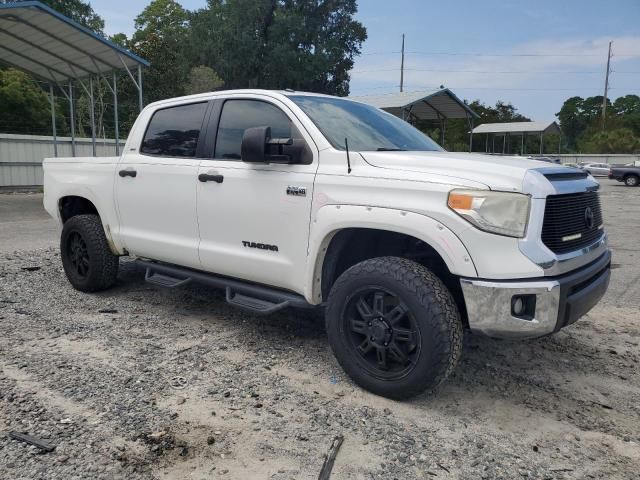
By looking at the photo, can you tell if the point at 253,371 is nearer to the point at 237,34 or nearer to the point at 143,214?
the point at 143,214

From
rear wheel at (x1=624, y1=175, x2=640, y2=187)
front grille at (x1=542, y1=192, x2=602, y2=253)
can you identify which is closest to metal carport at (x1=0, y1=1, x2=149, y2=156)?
front grille at (x1=542, y1=192, x2=602, y2=253)

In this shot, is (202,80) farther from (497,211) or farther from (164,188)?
(497,211)

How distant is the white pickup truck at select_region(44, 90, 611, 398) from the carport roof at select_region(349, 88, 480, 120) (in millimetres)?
19133

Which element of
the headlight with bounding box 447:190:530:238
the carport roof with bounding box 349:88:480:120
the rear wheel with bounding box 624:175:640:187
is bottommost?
the rear wheel with bounding box 624:175:640:187

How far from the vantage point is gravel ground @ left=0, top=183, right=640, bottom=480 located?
8.80 ft

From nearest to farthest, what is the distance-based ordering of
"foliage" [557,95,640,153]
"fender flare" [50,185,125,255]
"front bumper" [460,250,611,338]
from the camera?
"front bumper" [460,250,611,338] → "fender flare" [50,185,125,255] → "foliage" [557,95,640,153]

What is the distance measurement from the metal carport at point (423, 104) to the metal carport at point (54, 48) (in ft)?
38.0

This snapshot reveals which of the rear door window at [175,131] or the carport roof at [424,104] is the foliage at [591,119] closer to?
the carport roof at [424,104]

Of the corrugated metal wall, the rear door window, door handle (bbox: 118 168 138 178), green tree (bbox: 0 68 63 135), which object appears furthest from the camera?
green tree (bbox: 0 68 63 135)

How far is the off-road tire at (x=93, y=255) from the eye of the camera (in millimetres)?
5371

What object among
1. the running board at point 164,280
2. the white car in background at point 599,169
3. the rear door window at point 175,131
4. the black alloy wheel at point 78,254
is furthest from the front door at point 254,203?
the white car in background at point 599,169

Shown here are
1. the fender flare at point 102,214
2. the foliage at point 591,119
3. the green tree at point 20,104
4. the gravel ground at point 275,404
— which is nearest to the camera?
the gravel ground at point 275,404

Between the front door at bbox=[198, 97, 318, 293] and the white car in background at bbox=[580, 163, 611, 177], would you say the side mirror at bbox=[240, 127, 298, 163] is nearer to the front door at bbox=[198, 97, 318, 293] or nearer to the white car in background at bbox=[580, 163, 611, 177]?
the front door at bbox=[198, 97, 318, 293]

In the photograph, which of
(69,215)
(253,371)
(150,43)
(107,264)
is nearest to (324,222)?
(253,371)
